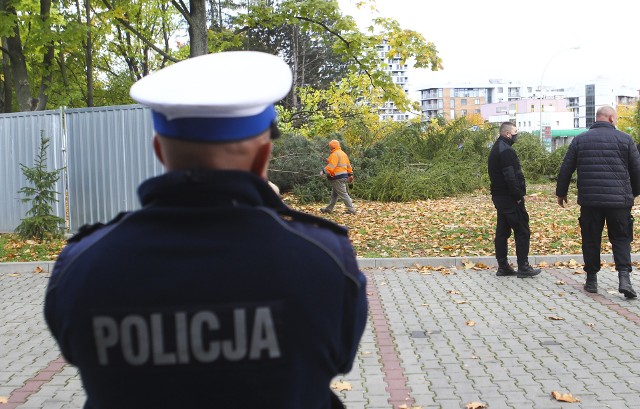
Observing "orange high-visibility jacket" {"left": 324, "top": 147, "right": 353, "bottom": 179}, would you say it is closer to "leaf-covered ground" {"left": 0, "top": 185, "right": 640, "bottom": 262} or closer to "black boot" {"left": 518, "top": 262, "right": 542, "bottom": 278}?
"leaf-covered ground" {"left": 0, "top": 185, "right": 640, "bottom": 262}

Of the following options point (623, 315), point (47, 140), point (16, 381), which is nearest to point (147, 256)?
point (16, 381)

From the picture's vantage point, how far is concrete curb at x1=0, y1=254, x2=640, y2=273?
11.0 m

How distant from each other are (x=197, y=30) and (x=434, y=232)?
6145mm

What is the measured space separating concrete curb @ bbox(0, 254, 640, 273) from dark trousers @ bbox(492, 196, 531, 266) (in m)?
1.15

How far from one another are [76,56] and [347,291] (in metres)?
24.6

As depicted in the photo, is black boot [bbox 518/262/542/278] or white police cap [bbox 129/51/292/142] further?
black boot [bbox 518/262/542/278]

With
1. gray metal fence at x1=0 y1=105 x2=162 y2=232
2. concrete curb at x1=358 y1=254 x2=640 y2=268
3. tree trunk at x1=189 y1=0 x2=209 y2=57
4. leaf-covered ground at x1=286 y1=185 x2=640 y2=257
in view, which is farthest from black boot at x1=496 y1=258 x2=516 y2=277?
tree trunk at x1=189 y1=0 x2=209 y2=57

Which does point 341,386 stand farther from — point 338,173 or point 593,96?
point 593,96

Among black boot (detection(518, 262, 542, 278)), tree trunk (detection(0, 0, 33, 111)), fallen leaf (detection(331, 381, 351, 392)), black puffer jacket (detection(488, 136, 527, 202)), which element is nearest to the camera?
fallen leaf (detection(331, 381, 351, 392))

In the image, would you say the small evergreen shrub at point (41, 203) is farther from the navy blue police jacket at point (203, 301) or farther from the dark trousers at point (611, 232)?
the navy blue police jacket at point (203, 301)

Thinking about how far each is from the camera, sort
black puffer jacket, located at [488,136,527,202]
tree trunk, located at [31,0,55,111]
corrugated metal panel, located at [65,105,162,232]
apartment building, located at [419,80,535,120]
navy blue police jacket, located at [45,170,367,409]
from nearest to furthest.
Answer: navy blue police jacket, located at [45,170,367,409] < black puffer jacket, located at [488,136,527,202] < corrugated metal panel, located at [65,105,162,232] < tree trunk, located at [31,0,55,111] < apartment building, located at [419,80,535,120]

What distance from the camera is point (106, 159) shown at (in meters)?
13.4

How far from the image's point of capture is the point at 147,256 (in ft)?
4.53

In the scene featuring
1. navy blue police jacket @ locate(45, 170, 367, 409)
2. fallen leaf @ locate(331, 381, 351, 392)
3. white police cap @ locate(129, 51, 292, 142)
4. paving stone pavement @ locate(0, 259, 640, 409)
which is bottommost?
paving stone pavement @ locate(0, 259, 640, 409)
